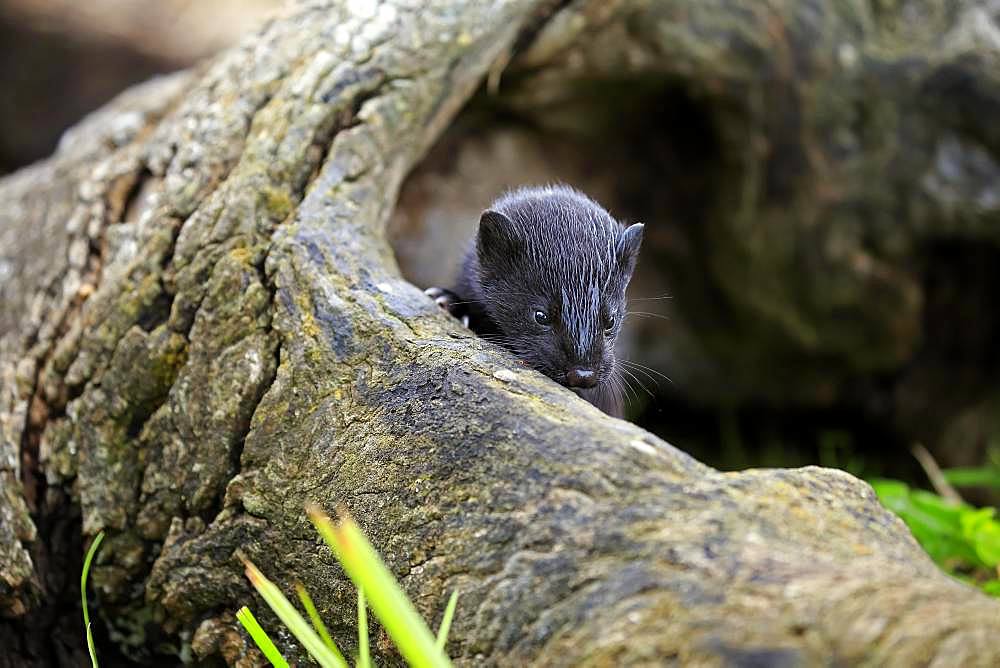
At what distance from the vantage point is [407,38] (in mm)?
4230

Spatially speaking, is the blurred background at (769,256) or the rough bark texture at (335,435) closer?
the rough bark texture at (335,435)

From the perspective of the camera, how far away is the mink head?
371cm

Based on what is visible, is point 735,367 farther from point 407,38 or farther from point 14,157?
point 14,157

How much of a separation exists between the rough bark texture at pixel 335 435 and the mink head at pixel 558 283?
0.48 metres

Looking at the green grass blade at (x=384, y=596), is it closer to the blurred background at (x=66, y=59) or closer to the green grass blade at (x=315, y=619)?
the green grass blade at (x=315, y=619)

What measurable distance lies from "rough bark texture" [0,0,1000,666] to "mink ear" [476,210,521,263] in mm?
412

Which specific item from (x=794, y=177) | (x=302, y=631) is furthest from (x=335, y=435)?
(x=794, y=177)

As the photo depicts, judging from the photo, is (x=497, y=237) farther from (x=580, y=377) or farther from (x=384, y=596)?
(x=384, y=596)

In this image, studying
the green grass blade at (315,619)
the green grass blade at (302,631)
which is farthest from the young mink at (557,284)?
the green grass blade at (302,631)

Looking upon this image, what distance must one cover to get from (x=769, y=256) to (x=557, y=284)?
296cm

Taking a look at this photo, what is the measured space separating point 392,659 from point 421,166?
379cm

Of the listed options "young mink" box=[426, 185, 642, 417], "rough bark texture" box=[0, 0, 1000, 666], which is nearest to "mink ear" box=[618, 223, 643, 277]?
"young mink" box=[426, 185, 642, 417]

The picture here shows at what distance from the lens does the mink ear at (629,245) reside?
4.02 meters

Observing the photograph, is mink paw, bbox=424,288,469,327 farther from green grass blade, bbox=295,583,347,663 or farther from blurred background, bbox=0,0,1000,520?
green grass blade, bbox=295,583,347,663
